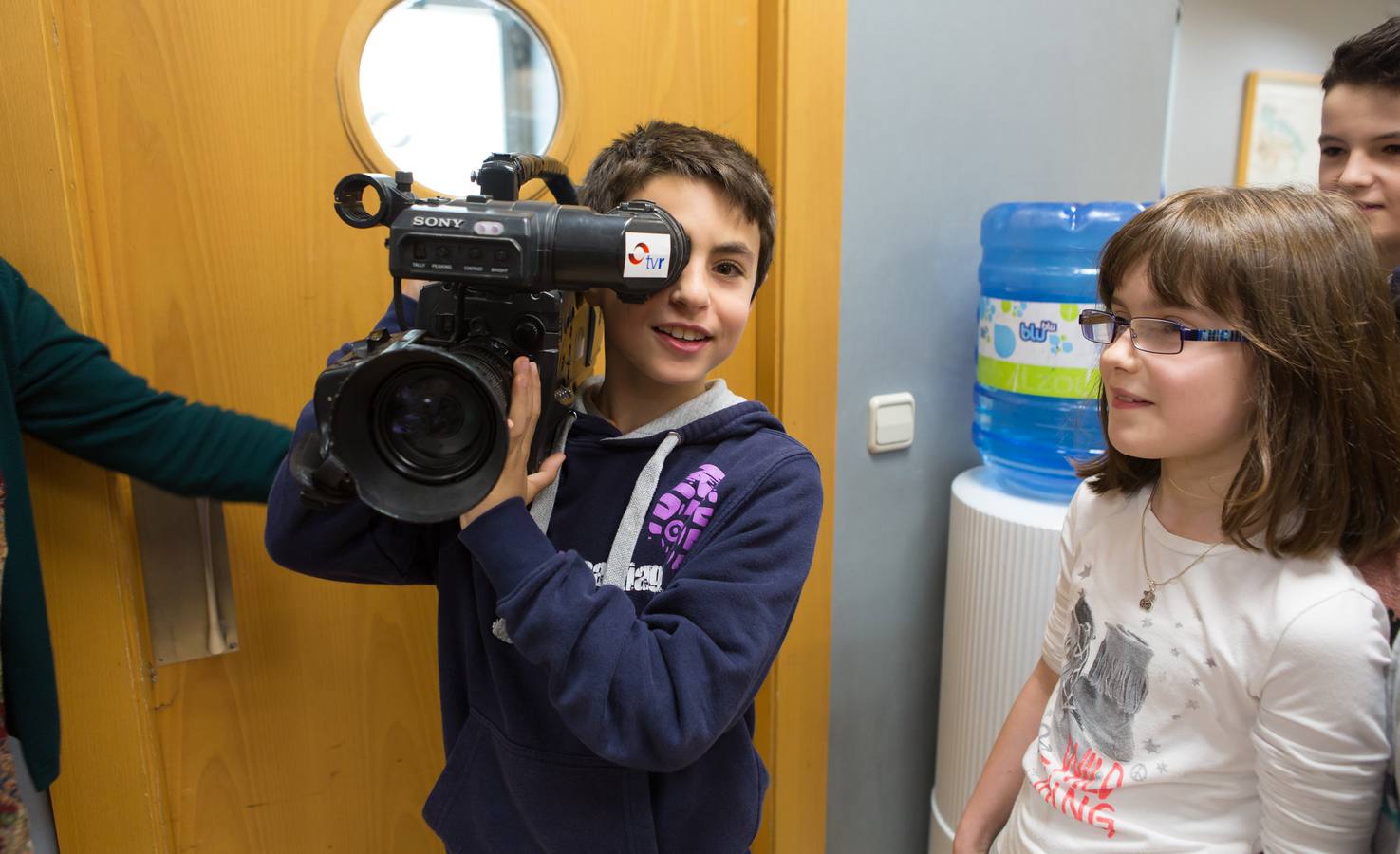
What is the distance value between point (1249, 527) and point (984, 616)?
73 cm

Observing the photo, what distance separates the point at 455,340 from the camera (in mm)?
663

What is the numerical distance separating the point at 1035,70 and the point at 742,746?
1315mm

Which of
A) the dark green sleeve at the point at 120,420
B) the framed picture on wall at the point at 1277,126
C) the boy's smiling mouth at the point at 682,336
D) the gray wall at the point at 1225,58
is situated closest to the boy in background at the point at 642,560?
the boy's smiling mouth at the point at 682,336

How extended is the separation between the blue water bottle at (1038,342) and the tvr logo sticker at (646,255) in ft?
2.97

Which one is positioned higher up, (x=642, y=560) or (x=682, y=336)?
(x=682, y=336)

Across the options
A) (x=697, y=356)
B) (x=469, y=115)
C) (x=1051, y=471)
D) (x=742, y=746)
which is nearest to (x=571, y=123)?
(x=469, y=115)

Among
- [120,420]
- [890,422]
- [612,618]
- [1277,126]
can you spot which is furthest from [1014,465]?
[1277,126]

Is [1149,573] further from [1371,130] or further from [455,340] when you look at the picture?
[455,340]

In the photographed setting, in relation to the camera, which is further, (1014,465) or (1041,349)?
(1014,465)

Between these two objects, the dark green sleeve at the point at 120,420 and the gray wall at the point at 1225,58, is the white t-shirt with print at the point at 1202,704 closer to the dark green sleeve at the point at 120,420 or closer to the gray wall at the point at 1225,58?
the dark green sleeve at the point at 120,420

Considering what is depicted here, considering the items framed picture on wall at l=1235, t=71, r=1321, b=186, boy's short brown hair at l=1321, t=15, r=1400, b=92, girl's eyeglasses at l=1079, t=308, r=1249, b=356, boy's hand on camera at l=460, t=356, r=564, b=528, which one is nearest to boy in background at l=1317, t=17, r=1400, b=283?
boy's short brown hair at l=1321, t=15, r=1400, b=92

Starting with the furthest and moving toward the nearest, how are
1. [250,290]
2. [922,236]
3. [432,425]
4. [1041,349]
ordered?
1. [922,236]
2. [1041,349]
3. [250,290]
4. [432,425]

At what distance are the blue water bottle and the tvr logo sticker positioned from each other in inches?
35.6

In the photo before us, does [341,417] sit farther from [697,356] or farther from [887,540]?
[887,540]
